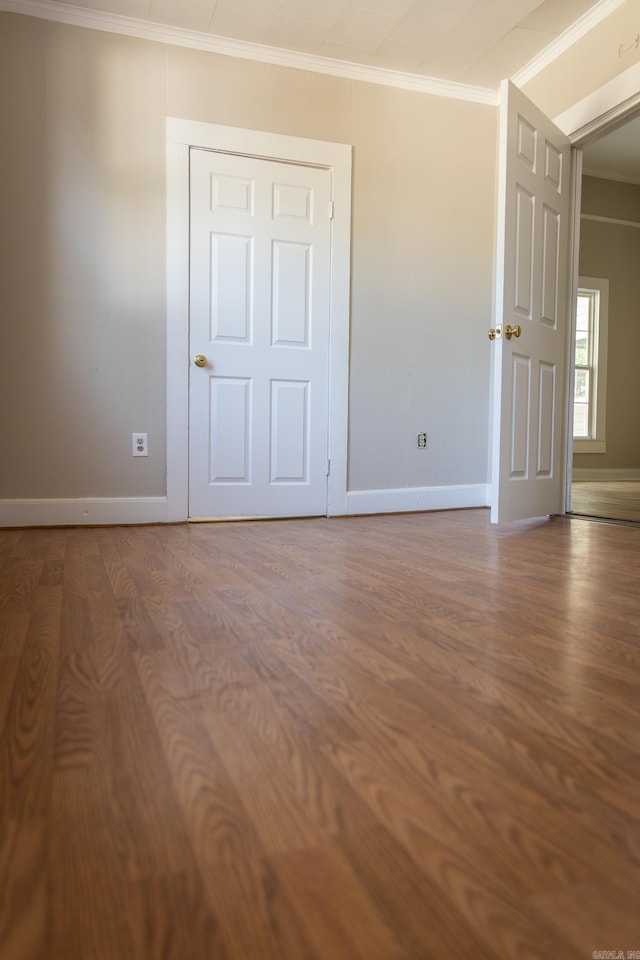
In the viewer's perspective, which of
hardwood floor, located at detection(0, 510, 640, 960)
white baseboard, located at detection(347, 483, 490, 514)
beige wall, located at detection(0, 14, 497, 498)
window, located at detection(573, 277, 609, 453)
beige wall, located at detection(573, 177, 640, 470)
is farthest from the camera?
window, located at detection(573, 277, 609, 453)

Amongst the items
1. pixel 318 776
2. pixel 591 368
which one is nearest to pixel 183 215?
pixel 318 776

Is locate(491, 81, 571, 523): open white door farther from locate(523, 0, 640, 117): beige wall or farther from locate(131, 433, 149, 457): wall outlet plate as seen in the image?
locate(131, 433, 149, 457): wall outlet plate

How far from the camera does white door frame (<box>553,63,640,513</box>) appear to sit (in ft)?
10.8

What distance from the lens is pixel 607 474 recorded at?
707cm

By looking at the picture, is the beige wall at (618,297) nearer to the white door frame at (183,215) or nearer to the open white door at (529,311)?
the open white door at (529,311)

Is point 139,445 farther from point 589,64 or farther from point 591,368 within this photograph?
point 591,368

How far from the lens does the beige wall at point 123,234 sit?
3.37 m

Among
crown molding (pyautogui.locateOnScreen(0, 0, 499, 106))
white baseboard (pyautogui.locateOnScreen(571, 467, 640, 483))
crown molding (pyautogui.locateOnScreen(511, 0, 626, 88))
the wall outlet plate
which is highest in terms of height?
crown molding (pyautogui.locateOnScreen(511, 0, 626, 88))

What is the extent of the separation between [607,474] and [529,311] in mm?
4120

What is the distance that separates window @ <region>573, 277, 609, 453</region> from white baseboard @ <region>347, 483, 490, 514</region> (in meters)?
2.94

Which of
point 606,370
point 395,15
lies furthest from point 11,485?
point 606,370

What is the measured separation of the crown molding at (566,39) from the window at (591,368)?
10.5 feet

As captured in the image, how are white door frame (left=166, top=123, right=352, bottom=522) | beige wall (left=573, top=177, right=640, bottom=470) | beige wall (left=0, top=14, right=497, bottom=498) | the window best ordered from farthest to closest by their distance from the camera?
1. the window
2. beige wall (left=573, top=177, right=640, bottom=470)
3. white door frame (left=166, top=123, right=352, bottom=522)
4. beige wall (left=0, top=14, right=497, bottom=498)

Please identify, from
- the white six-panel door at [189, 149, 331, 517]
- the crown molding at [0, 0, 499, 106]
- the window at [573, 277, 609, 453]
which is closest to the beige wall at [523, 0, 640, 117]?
the crown molding at [0, 0, 499, 106]
